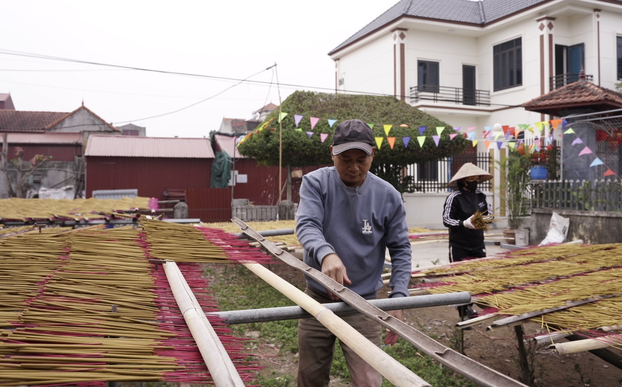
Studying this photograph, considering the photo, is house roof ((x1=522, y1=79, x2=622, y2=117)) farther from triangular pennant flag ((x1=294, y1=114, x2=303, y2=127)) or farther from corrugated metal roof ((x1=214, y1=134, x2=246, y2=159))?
corrugated metal roof ((x1=214, y1=134, x2=246, y2=159))

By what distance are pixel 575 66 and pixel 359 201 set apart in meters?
20.1

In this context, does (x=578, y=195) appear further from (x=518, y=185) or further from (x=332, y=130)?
(x=332, y=130)

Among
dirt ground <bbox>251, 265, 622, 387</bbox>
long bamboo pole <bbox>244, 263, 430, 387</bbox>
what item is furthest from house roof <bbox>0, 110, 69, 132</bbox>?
long bamboo pole <bbox>244, 263, 430, 387</bbox>

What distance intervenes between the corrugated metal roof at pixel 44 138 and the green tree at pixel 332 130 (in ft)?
59.5

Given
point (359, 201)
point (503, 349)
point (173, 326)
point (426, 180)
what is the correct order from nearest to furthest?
point (173, 326) → point (359, 201) → point (503, 349) → point (426, 180)

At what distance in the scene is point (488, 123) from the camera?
2078cm

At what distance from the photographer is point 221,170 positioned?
2239 cm

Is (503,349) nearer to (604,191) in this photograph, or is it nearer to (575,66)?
(604,191)

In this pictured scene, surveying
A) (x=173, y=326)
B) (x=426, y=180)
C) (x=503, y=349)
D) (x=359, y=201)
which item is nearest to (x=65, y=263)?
(x=173, y=326)

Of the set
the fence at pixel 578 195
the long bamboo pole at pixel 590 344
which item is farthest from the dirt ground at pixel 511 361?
the fence at pixel 578 195

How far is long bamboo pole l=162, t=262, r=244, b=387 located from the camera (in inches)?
48.5

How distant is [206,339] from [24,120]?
38.0 meters

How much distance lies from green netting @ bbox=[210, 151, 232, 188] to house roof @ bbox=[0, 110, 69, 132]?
52.6 ft

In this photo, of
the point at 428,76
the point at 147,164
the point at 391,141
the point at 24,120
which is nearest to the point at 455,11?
the point at 428,76
